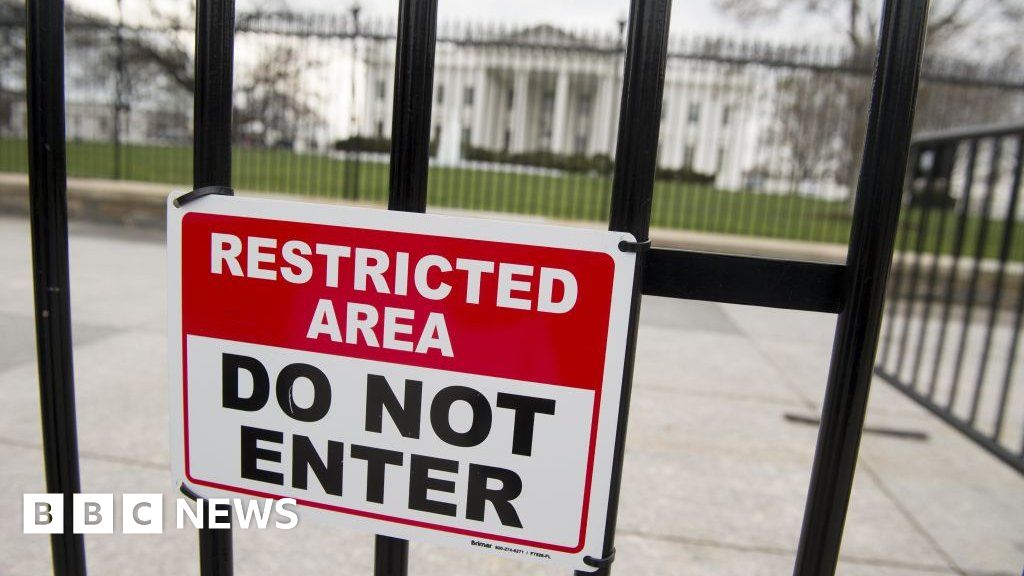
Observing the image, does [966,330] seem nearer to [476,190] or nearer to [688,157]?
[688,157]

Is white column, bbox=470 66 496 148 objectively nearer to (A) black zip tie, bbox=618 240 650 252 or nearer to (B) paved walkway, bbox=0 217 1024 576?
(B) paved walkway, bbox=0 217 1024 576

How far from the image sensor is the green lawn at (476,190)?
8688 mm

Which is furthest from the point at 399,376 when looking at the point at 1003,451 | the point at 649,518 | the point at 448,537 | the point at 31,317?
the point at 31,317

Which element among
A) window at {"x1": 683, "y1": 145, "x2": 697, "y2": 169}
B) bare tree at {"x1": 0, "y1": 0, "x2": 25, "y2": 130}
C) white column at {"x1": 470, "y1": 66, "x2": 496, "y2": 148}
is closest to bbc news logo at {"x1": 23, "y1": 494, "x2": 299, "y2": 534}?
white column at {"x1": 470, "y1": 66, "x2": 496, "y2": 148}

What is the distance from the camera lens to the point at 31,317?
13.3ft

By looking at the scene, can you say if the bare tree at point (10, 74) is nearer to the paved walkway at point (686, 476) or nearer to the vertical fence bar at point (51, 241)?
the paved walkway at point (686, 476)

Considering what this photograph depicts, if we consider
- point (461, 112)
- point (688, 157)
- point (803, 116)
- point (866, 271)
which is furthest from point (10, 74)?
point (866, 271)

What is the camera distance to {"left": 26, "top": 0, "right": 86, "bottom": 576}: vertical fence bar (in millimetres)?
1023

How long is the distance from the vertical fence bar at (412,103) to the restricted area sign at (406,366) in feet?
0.22

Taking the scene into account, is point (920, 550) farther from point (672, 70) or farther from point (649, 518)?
point (672, 70)

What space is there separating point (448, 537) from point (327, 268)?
1.27ft

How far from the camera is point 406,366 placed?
92cm

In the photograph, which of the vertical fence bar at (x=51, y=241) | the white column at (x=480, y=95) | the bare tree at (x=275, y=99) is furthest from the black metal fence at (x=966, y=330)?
the bare tree at (x=275, y=99)

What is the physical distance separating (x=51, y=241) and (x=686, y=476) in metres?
2.12
